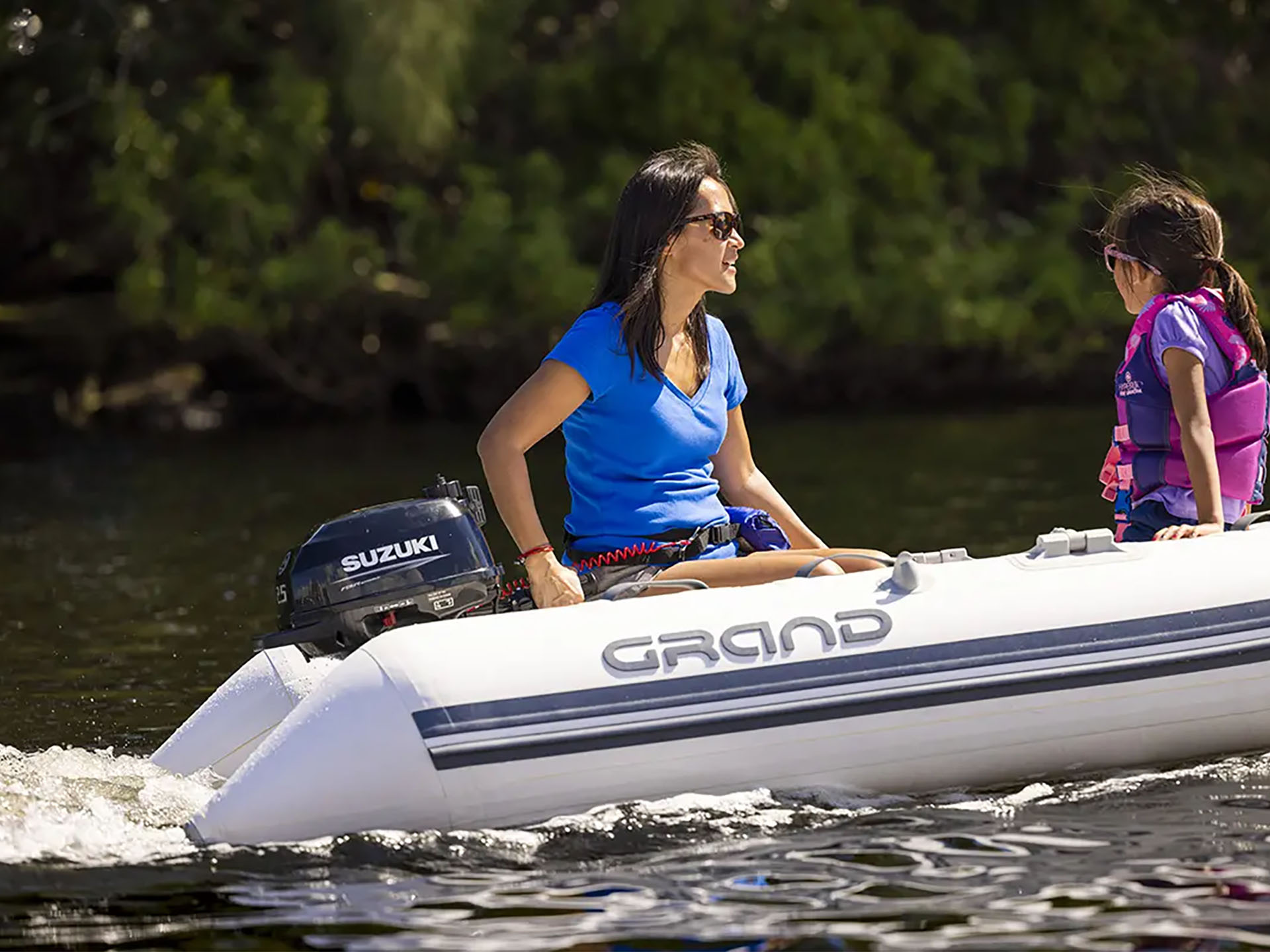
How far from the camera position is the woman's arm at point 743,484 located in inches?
199

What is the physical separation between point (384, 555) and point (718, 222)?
42.3 inches

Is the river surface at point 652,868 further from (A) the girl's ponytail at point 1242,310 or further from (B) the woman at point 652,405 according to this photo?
(A) the girl's ponytail at point 1242,310

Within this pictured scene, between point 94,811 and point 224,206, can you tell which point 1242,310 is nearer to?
point 94,811

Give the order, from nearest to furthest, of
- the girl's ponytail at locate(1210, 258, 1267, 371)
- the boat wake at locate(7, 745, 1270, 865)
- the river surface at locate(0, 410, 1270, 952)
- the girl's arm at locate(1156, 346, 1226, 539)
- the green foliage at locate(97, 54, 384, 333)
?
the river surface at locate(0, 410, 1270, 952), the boat wake at locate(7, 745, 1270, 865), the girl's arm at locate(1156, 346, 1226, 539), the girl's ponytail at locate(1210, 258, 1267, 371), the green foliage at locate(97, 54, 384, 333)

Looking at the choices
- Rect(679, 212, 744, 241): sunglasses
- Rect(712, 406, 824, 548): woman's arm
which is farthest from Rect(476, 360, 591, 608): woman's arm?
Rect(712, 406, 824, 548): woman's arm

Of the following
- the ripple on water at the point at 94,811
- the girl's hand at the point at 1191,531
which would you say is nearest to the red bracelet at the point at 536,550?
the ripple on water at the point at 94,811

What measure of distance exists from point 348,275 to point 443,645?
14084mm

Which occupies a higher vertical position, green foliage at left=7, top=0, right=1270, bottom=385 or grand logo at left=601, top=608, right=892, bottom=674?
green foliage at left=7, top=0, right=1270, bottom=385

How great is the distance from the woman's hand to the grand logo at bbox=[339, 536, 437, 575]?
1.15ft

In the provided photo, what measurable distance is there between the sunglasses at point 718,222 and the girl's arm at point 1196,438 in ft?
3.78

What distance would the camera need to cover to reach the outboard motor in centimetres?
473

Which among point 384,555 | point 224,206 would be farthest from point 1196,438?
point 224,206

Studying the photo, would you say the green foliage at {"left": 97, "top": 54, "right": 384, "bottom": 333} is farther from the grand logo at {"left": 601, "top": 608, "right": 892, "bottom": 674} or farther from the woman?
the grand logo at {"left": 601, "top": 608, "right": 892, "bottom": 674}

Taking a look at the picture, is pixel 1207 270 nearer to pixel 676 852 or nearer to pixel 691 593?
pixel 691 593
